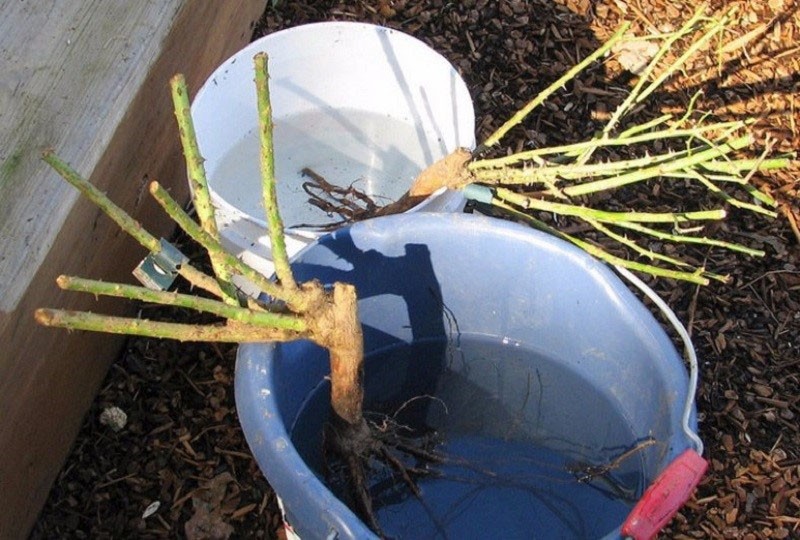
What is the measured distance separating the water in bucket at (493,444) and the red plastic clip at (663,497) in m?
0.22

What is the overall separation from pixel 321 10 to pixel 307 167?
489mm

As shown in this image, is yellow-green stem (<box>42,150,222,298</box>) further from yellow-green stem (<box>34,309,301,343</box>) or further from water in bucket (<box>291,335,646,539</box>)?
water in bucket (<box>291,335,646,539</box>)

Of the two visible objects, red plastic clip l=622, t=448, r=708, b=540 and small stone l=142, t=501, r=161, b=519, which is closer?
red plastic clip l=622, t=448, r=708, b=540

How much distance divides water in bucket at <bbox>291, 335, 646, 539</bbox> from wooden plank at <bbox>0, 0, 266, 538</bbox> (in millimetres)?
390

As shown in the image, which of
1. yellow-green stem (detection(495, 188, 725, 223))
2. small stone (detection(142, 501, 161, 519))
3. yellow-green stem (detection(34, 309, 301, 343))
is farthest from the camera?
small stone (detection(142, 501, 161, 519))

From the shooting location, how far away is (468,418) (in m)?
1.54

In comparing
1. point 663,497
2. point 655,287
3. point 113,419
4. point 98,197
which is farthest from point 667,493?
point 113,419

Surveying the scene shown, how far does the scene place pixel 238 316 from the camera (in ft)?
3.88

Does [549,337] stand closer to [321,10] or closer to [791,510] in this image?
[791,510]

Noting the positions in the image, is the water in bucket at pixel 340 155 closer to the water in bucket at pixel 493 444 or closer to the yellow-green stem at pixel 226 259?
the water in bucket at pixel 493 444

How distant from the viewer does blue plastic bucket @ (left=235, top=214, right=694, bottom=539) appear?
135 cm

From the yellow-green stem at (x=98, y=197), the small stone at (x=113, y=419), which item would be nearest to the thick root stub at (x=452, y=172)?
the yellow-green stem at (x=98, y=197)

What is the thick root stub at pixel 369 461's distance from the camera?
1.38m

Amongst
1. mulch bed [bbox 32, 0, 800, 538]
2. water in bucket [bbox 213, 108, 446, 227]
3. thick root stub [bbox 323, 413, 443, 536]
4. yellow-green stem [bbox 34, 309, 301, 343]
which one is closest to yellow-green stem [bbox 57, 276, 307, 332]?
yellow-green stem [bbox 34, 309, 301, 343]
